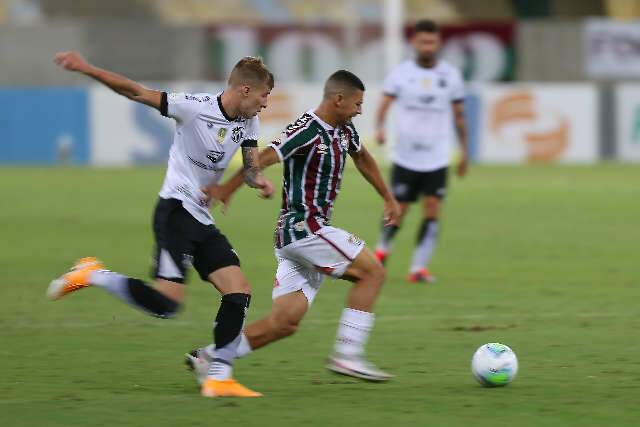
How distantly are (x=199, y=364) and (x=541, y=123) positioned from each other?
24.4m

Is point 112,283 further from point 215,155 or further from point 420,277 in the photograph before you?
point 420,277

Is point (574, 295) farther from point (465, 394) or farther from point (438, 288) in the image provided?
point (465, 394)

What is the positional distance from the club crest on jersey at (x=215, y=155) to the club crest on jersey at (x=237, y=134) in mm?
98

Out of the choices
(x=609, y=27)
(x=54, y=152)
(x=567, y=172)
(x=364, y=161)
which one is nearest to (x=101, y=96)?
(x=54, y=152)

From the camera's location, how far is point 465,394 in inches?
288

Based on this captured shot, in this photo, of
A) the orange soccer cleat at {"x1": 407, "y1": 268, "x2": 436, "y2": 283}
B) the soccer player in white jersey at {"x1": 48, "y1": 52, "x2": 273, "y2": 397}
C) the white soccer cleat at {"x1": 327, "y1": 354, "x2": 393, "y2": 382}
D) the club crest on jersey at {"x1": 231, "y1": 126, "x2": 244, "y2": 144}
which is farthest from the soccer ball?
the orange soccer cleat at {"x1": 407, "y1": 268, "x2": 436, "y2": 283}

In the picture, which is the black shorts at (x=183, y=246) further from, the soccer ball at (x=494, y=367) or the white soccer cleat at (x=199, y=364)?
the soccer ball at (x=494, y=367)

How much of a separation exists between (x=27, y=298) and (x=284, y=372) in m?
3.97

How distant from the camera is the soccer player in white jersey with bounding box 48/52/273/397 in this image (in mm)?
7406

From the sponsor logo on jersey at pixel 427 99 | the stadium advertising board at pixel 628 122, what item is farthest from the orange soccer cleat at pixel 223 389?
the stadium advertising board at pixel 628 122

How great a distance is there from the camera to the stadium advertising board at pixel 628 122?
31.4 meters

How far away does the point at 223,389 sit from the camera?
23.6 feet

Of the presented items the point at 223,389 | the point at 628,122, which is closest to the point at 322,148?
the point at 223,389

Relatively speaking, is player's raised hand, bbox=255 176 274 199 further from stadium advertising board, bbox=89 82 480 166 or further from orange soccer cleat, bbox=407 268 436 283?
stadium advertising board, bbox=89 82 480 166
